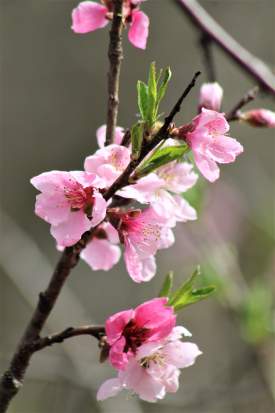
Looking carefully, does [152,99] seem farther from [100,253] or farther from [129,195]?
[100,253]

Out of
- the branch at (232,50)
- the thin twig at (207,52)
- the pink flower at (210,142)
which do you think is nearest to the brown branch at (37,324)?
the pink flower at (210,142)

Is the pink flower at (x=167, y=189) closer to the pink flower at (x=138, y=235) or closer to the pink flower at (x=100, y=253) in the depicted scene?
the pink flower at (x=138, y=235)

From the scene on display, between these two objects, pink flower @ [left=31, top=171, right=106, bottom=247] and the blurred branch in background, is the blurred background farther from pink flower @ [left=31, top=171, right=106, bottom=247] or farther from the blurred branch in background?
pink flower @ [left=31, top=171, right=106, bottom=247]

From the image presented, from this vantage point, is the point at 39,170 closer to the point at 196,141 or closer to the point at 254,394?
the point at 254,394

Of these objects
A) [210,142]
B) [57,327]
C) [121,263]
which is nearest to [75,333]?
[210,142]

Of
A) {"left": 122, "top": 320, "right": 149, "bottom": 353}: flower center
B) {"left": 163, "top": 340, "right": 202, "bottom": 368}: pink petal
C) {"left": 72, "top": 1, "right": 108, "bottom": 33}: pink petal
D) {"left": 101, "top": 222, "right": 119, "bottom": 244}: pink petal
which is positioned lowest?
{"left": 163, "top": 340, "right": 202, "bottom": 368}: pink petal

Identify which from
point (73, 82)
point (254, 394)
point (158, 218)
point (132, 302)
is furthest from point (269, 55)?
point (158, 218)

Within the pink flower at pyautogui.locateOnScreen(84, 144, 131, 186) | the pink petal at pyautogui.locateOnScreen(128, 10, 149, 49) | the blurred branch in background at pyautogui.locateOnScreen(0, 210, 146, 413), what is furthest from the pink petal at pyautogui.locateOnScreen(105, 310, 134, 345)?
the blurred branch in background at pyautogui.locateOnScreen(0, 210, 146, 413)
